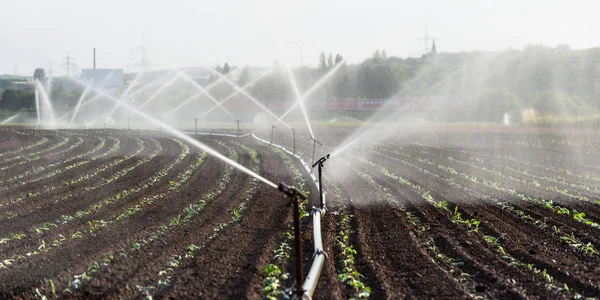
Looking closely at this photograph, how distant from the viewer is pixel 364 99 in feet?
246

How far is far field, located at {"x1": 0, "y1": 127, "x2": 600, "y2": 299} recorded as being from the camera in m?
8.28

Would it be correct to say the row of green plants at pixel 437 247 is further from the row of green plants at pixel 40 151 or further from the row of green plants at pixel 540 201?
the row of green plants at pixel 40 151

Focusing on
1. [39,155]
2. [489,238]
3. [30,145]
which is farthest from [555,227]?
[30,145]

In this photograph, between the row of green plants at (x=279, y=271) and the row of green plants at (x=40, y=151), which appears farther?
the row of green plants at (x=40, y=151)

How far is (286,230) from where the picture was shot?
Result: 1170 cm

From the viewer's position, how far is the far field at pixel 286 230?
8.28 m

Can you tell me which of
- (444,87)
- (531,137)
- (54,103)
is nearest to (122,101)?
(54,103)

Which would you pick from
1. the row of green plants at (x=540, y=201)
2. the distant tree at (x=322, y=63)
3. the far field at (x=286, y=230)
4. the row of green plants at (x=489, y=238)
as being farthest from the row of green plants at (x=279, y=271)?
the distant tree at (x=322, y=63)

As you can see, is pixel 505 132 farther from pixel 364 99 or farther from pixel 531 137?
pixel 364 99

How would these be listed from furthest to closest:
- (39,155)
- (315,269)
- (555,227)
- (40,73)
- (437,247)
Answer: (40,73) → (39,155) → (555,227) → (437,247) → (315,269)

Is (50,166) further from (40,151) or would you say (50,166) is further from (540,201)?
(540,201)

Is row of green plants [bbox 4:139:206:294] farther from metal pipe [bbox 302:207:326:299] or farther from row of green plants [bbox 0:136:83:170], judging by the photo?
row of green plants [bbox 0:136:83:170]

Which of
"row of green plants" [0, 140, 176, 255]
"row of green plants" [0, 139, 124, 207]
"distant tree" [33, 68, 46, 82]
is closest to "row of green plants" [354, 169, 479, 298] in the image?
"row of green plants" [0, 140, 176, 255]

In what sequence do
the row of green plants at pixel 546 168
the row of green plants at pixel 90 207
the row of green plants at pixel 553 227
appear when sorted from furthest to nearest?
1. the row of green plants at pixel 546 168
2. the row of green plants at pixel 90 207
3. the row of green plants at pixel 553 227
